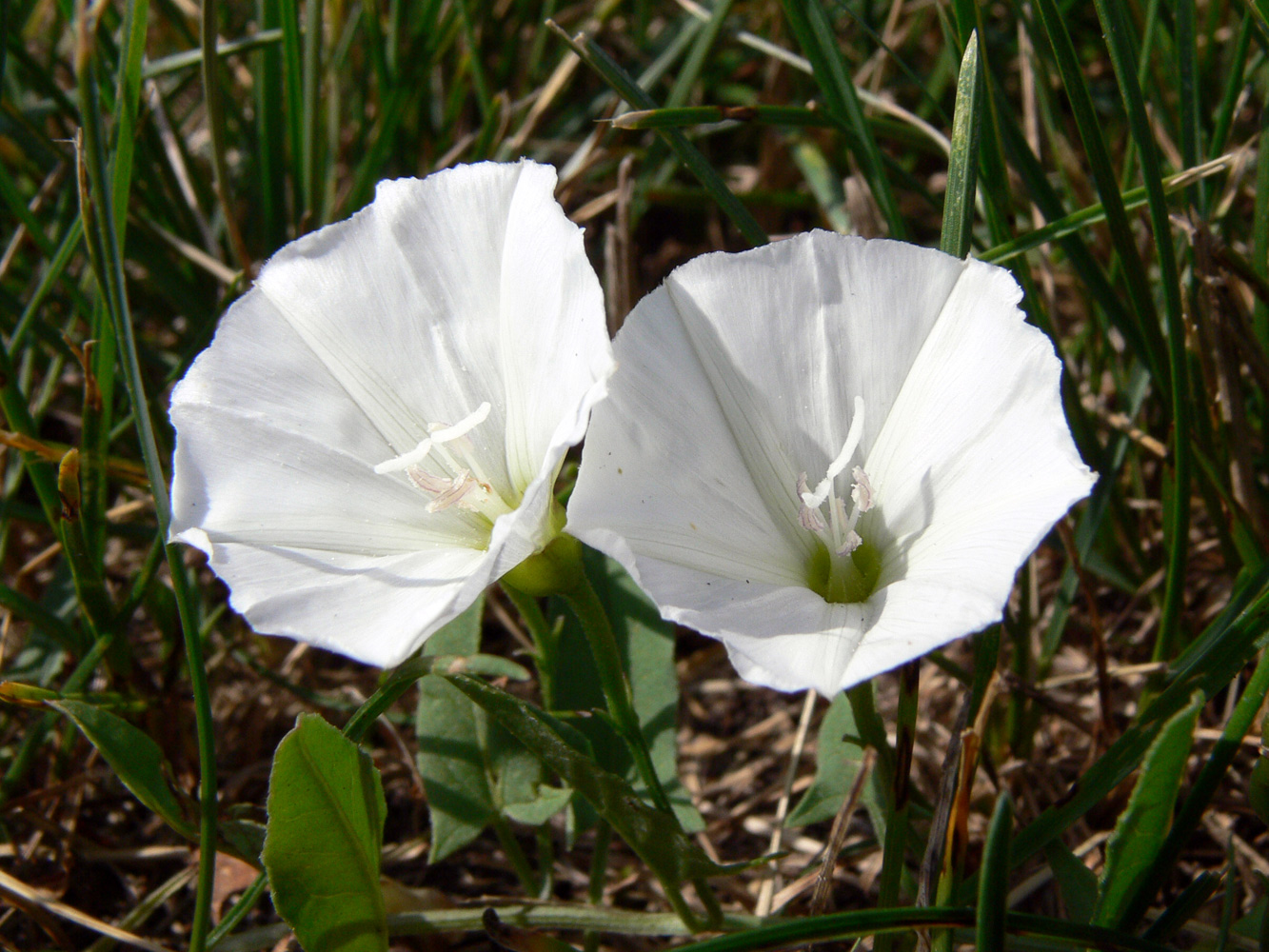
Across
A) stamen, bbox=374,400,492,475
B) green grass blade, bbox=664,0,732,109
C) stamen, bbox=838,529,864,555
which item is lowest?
stamen, bbox=838,529,864,555

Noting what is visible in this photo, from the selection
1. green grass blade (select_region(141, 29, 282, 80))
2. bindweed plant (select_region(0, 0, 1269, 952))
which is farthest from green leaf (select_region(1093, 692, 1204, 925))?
green grass blade (select_region(141, 29, 282, 80))

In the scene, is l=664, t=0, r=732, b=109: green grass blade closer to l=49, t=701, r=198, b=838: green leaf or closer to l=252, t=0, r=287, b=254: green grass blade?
l=252, t=0, r=287, b=254: green grass blade

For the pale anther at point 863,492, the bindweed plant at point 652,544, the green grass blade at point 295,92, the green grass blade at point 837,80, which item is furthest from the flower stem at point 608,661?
the green grass blade at point 295,92

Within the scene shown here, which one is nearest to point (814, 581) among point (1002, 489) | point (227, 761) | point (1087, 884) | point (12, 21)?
point (1002, 489)

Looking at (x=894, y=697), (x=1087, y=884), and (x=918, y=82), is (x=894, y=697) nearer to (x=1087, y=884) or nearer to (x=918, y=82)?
(x=1087, y=884)

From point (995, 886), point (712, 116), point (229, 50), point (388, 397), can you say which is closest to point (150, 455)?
point (388, 397)

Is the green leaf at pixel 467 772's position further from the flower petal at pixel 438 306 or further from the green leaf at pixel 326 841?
the flower petal at pixel 438 306
